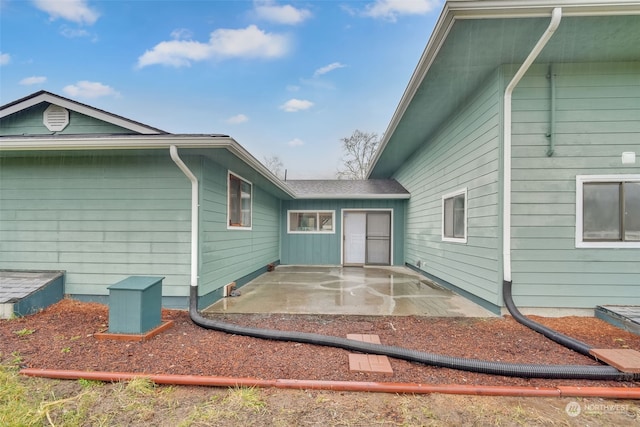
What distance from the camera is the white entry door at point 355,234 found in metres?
9.37

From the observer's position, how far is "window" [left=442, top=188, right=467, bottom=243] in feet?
16.4

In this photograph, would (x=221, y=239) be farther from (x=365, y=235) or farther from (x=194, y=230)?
(x=365, y=235)

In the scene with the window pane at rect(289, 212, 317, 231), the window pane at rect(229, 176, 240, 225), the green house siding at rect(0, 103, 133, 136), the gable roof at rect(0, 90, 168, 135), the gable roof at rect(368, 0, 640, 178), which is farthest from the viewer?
the window pane at rect(289, 212, 317, 231)

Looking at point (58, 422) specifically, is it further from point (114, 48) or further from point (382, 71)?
point (382, 71)

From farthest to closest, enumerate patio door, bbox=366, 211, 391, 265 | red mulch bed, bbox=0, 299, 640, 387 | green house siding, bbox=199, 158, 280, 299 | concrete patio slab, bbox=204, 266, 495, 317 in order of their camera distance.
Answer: patio door, bbox=366, 211, 391, 265
green house siding, bbox=199, 158, 280, 299
concrete patio slab, bbox=204, 266, 495, 317
red mulch bed, bbox=0, 299, 640, 387

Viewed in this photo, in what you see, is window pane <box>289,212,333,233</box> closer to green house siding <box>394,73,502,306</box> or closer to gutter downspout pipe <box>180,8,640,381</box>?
green house siding <box>394,73,502,306</box>

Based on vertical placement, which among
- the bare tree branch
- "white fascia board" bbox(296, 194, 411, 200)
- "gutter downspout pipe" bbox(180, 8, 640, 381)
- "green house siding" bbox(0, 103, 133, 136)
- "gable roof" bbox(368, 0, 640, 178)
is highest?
the bare tree branch

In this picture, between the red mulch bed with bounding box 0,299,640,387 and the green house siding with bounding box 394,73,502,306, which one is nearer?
the red mulch bed with bounding box 0,299,640,387

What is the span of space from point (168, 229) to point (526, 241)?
A: 16.7 feet

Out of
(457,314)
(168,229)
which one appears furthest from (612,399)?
(168,229)

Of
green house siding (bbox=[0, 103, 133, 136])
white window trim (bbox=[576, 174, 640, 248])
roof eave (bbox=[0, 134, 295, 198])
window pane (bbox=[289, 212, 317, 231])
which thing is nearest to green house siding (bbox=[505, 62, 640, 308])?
white window trim (bbox=[576, 174, 640, 248])

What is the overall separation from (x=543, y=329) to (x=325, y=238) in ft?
21.6

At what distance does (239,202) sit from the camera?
5.75 m

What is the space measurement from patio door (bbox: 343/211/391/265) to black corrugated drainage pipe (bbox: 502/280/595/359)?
5533 mm
